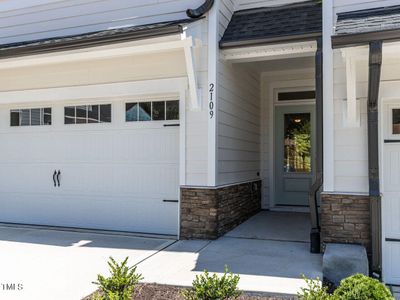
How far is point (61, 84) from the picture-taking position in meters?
6.86

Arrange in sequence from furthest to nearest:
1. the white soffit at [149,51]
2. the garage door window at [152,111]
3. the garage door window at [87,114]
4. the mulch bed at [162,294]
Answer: the garage door window at [87,114] < the garage door window at [152,111] < the white soffit at [149,51] < the mulch bed at [162,294]

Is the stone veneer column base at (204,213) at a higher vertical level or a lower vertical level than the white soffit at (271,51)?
lower

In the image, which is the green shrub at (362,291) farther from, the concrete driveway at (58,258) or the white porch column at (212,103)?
the white porch column at (212,103)

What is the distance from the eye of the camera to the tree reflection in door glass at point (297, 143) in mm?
8383

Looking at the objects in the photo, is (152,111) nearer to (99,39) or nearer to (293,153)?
(99,39)

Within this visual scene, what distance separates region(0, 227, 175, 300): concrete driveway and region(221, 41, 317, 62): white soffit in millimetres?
3059

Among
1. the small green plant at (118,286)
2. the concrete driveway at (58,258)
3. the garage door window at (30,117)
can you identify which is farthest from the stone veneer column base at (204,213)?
the garage door window at (30,117)

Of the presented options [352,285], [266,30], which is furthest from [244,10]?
[352,285]

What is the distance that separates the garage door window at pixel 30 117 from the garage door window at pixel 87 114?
455 mm

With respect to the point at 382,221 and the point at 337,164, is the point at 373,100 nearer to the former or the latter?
the point at 337,164

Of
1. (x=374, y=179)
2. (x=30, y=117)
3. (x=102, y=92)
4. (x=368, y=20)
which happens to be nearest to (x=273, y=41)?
(x=368, y=20)

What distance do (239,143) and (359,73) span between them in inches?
103

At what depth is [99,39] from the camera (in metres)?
5.55

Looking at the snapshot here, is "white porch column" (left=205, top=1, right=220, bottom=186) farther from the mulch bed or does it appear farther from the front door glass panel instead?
the front door glass panel
